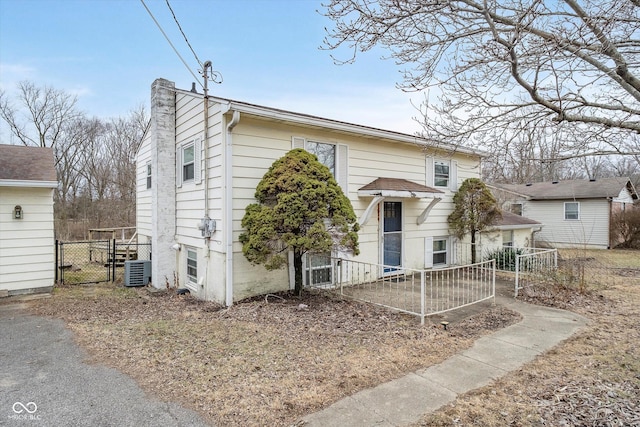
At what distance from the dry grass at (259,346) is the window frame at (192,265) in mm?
919

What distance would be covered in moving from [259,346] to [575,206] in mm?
21873

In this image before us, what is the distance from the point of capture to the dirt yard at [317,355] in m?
3.11

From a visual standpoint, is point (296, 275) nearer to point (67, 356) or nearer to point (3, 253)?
point (67, 356)

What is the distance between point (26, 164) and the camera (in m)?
7.78

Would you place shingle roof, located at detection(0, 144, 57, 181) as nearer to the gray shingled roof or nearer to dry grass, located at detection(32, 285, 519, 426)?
dry grass, located at detection(32, 285, 519, 426)

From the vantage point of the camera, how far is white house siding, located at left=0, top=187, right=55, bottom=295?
721cm

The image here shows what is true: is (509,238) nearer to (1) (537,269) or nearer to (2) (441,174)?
(1) (537,269)

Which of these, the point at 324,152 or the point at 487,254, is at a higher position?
the point at 324,152

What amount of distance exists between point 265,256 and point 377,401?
3360 mm

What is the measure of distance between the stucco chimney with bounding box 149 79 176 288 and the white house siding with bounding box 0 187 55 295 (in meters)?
2.15

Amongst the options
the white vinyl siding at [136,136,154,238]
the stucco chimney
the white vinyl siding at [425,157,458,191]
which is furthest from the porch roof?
the white vinyl siding at [136,136,154,238]

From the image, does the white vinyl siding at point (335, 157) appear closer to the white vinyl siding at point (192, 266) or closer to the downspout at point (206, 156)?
the downspout at point (206, 156)

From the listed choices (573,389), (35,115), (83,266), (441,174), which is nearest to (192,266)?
(83,266)

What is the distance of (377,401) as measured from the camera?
10.6 feet
